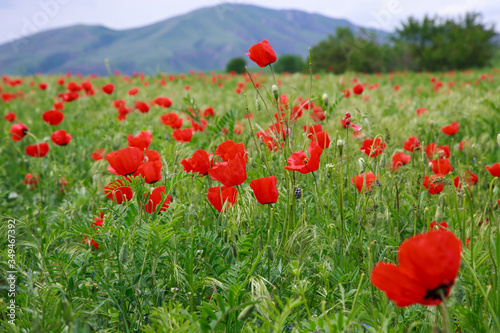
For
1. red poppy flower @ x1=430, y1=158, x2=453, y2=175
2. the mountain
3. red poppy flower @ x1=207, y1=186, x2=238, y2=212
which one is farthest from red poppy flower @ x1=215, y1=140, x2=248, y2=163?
the mountain

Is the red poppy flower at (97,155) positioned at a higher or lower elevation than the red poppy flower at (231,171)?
lower

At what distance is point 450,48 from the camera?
68.0 ft

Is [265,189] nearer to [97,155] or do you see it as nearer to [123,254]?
[123,254]

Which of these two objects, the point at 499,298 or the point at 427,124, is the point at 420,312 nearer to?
the point at 499,298

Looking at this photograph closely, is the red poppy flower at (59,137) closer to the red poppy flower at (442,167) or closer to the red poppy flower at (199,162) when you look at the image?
the red poppy flower at (199,162)

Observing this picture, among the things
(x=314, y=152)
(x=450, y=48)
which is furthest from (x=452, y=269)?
(x=450, y=48)

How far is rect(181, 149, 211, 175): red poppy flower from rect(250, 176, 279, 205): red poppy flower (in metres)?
0.34

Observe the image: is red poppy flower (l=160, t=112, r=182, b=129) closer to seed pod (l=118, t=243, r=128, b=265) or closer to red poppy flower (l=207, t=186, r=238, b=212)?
red poppy flower (l=207, t=186, r=238, b=212)

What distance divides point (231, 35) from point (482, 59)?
176484mm

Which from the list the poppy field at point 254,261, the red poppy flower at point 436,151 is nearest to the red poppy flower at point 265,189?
the poppy field at point 254,261

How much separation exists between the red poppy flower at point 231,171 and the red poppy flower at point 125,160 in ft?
1.06

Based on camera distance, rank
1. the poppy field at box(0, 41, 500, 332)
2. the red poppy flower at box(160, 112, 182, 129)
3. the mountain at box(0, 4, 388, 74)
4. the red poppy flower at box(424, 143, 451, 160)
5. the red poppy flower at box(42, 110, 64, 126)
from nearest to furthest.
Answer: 1. the poppy field at box(0, 41, 500, 332)
2. the red poppy flower at box(424, 143, 451, 160)
3. the red poppy flower at box(160, 112, 182, 129)
4. the red poppy flower at box(42, 110, 64, 126)
5. the mountain at box(0, 4, 388, 74)

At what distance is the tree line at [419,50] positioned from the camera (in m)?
19.0

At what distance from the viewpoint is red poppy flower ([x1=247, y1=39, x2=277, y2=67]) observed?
154cm
